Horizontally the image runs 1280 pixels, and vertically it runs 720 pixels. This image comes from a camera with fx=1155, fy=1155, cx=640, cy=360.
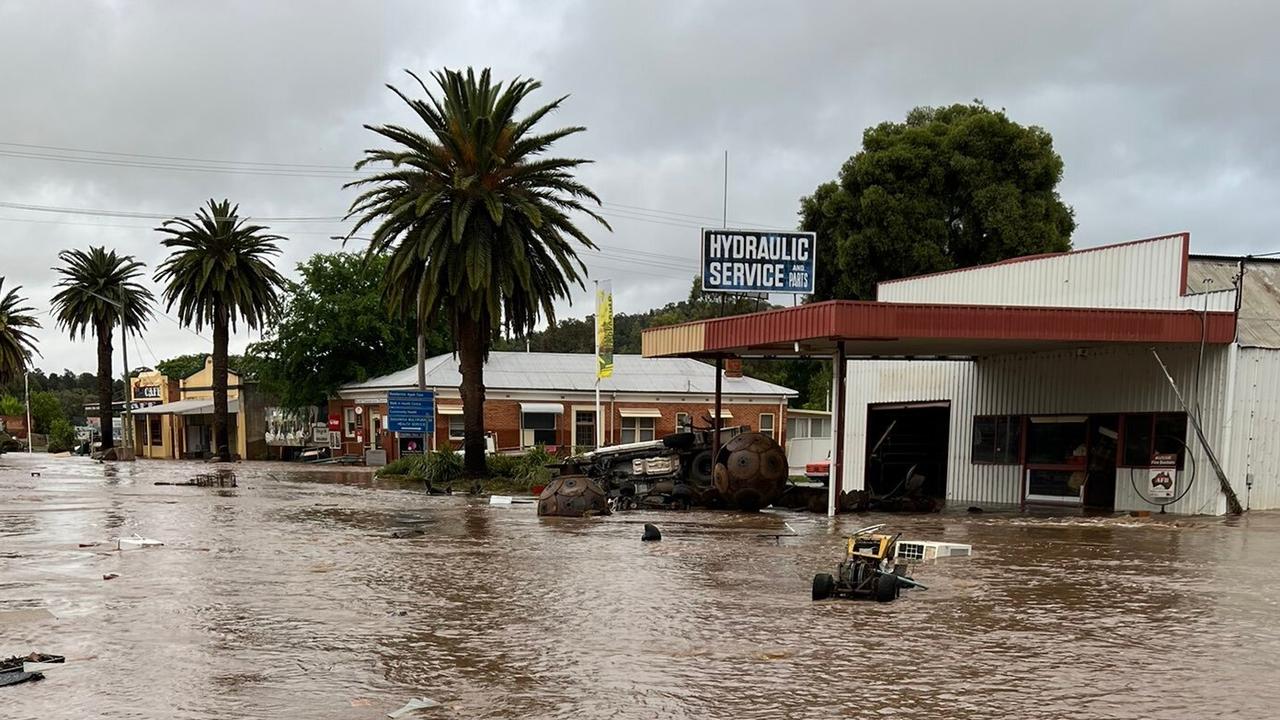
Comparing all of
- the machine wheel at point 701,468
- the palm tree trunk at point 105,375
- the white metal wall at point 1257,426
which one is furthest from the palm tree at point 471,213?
the palm tree trunk at point 105,375

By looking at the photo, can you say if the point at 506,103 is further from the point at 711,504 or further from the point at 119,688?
the point at 119,688

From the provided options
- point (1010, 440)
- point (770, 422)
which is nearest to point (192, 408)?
point (770, 422)

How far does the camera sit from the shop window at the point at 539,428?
50.7 meters

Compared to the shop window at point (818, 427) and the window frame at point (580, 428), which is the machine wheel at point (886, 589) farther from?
the shop window at point (818, 427)

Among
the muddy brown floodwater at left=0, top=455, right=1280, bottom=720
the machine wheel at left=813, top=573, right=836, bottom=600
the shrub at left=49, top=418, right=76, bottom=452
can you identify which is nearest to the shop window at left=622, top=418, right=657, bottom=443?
the muddy brown floodwater at left=0, top=455, right=1280, bottom=720

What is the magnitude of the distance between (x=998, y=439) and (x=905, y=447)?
4.47 meters

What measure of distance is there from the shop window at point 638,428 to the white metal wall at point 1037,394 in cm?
1952

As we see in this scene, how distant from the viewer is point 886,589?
11.8m

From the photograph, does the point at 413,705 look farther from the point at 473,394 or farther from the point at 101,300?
the point at 101,300

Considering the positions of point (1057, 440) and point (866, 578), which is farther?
point (1057, 440)

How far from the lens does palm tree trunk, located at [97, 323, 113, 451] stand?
218 feet

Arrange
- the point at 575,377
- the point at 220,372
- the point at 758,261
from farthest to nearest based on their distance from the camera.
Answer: the point at 220,372
the point at 575,377
the point at 758,261

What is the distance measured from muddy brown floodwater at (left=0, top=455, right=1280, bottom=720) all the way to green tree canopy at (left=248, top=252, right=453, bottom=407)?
39421mm

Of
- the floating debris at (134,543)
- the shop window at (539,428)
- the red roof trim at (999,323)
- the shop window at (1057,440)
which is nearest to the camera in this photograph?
the floating debris at (134,543)
